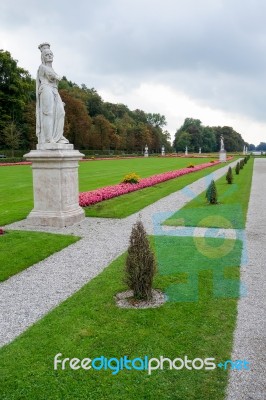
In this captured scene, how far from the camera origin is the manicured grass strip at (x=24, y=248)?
661 cm

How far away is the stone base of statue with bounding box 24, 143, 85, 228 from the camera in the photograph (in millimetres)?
9578

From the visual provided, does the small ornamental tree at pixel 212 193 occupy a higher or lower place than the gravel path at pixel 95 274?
higher

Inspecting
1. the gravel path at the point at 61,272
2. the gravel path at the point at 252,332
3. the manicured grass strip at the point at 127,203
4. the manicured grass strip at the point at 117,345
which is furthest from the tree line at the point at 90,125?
the manicured grass strip at the point at 117,345

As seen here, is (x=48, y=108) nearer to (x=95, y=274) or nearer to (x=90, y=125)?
(x=95, y=274)

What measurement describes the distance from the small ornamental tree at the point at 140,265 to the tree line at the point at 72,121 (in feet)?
147

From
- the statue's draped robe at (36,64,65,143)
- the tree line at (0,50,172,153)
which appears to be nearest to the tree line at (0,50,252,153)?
the tree line at (0,50,172,153)

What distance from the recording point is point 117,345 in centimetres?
397

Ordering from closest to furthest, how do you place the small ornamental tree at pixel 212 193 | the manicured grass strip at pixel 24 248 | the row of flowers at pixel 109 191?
the manicured grass strip at pixel 24 248, the row of flowers at pixel 109 191, the small ornamental tree at pixel 212 193

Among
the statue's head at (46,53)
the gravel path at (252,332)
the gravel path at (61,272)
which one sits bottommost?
the gravel path at (61,272)

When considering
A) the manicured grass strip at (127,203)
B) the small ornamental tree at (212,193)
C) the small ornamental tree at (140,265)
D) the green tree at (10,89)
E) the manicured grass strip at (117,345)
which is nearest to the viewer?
the manicured grass strip at (117,345)

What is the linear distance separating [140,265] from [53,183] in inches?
213

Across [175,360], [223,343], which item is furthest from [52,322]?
[223,343]

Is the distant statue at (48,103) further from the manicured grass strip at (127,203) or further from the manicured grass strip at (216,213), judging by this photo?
the manicured grass strip at (216,213)

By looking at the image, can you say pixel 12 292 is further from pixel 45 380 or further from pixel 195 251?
pixel 195 251
